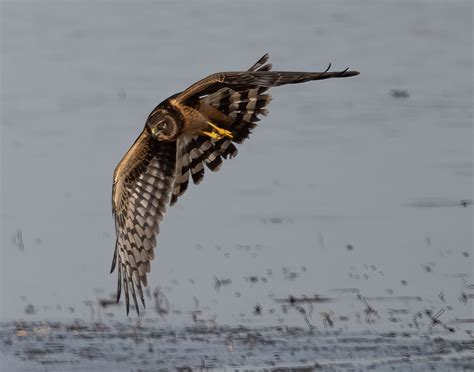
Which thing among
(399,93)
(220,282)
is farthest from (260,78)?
(399,93)

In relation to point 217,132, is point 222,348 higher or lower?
lower

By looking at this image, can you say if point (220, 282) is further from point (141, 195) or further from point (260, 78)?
point (260, 78)

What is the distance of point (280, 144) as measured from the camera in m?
12.7

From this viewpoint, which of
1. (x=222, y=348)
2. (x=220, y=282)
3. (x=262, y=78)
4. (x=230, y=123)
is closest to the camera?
(x=262, y=78)

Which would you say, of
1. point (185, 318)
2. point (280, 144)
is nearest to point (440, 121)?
point (280, 144)

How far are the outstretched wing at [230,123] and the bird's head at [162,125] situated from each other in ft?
0.57

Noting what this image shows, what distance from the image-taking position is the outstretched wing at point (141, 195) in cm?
873

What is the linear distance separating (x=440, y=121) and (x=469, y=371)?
5.66m

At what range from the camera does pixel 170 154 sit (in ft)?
29.1

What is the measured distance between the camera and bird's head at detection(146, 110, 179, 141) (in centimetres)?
837

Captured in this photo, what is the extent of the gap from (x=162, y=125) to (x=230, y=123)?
357 millimetres

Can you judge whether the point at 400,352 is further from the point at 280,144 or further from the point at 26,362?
the point at 280,144

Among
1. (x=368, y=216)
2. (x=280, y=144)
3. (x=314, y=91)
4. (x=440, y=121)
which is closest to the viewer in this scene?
(x=368, y=216)

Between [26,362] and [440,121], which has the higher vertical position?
[440,121]
